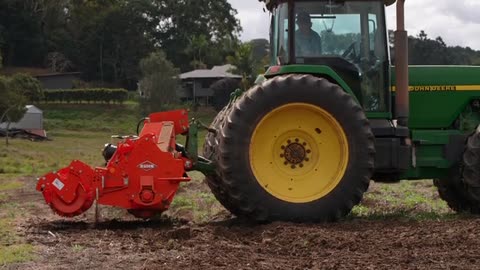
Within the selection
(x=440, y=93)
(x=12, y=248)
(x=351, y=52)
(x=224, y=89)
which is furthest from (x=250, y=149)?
(x=224, y=89)

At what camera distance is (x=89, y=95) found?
6981 centimetres

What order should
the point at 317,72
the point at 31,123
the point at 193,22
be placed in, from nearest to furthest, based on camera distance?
the point at 317,72 < the point at 31,123 < the point at 193,22

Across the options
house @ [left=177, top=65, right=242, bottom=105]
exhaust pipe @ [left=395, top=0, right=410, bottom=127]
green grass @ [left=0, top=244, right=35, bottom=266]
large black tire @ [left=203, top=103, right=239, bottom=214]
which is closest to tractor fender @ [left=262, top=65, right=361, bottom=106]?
exhaust pipe @ [left=395, top=0, right=410, bottom=127]

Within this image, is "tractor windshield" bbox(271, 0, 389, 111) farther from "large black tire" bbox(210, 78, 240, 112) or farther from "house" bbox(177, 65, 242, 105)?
"house" bbox(177, 65, 242, 105)

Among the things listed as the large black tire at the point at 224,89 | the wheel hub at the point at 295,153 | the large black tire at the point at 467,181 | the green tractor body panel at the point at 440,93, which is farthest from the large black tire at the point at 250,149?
the large black tire at the point at 224,89

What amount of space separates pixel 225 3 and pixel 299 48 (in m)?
87.5

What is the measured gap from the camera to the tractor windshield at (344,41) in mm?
8875

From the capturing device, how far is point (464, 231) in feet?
23.4

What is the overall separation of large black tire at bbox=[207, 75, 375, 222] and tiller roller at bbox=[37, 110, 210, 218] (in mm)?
637

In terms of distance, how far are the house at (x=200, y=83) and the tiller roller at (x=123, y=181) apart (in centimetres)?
6481

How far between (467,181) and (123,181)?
163 inches

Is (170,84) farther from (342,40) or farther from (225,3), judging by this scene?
(342,40)

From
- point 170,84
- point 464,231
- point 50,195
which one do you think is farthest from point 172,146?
point 170,84

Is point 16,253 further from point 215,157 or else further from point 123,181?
point 215,157
